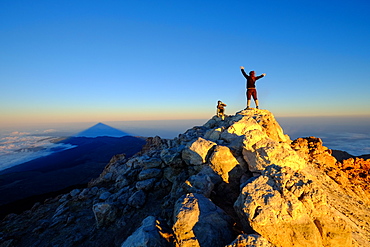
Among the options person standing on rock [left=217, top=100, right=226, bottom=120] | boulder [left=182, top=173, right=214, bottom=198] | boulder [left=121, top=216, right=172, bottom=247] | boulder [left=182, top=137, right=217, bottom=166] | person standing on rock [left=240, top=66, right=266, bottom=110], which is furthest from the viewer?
person standing on rock [left=217, top=100, right=226, bottom=120]

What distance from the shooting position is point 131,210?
31.3 feet

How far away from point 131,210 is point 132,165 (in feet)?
14.3

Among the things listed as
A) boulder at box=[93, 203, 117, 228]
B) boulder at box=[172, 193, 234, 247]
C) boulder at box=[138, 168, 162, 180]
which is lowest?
boulder at box=[93, 203, 117, 228]

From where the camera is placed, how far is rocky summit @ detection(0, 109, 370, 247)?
4602 millimetres

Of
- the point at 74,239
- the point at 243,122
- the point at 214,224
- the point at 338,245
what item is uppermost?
the point at 243,122

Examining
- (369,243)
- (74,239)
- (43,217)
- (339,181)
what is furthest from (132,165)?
(339,181)

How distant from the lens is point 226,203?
7.02 metres

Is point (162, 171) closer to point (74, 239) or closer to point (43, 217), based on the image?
point (74, 239)

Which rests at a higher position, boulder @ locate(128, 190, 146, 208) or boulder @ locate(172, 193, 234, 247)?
boulder @ locate(172, 193, 234, 247)

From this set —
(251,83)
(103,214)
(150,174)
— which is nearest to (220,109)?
(251,83)

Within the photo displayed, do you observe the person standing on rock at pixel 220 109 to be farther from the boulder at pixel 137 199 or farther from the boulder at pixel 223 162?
the boulder at pixel 137 199

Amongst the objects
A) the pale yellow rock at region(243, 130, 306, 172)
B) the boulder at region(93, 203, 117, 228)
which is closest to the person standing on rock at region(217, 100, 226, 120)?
the pale yellow rock at region(243, 130, 306, 172)

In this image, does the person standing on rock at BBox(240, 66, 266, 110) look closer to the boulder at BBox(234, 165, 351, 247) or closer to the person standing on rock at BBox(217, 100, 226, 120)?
the person standing on rock at BBox(217, 100, 226, 120)

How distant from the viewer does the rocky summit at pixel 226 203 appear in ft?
15.1
